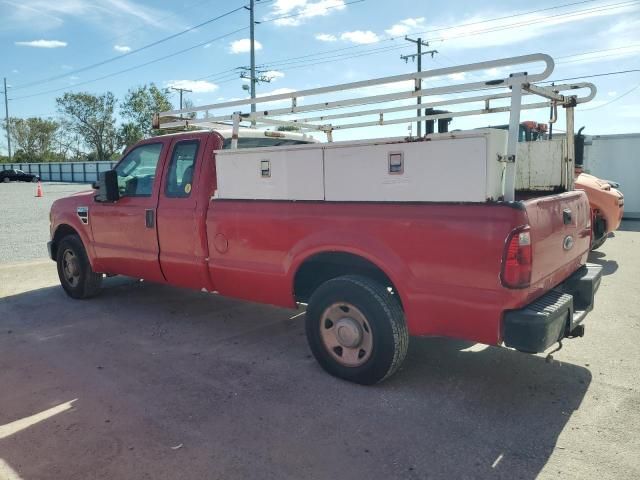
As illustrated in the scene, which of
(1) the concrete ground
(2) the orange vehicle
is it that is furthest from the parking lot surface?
(2) the orange vehicle

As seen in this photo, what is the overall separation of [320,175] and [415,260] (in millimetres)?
1001

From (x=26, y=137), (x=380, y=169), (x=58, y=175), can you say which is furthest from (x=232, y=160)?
→ (x=26, y=137)

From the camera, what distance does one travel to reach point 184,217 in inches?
193

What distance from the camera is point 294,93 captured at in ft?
14.5

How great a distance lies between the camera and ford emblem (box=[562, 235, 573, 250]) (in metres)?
3.71

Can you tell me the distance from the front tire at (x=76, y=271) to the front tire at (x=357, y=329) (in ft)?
11.9

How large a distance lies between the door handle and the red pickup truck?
0.06 feet

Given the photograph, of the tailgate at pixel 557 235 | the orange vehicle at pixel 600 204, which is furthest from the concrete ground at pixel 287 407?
the orange vehicle at pixel 600 204

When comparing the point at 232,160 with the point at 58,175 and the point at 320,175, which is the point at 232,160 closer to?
the point at 320,175

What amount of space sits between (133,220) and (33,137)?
80228 millimetres

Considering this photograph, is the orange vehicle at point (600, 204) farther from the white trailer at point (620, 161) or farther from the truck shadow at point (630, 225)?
the white trailer at point (620, 161)

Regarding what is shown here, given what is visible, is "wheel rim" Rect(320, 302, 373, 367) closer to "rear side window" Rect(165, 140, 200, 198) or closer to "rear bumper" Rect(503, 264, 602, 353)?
"rear bumper" Rect(503, 264, 602, 353)

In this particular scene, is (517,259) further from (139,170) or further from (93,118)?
(93,118)

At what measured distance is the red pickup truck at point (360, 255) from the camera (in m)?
3.18
